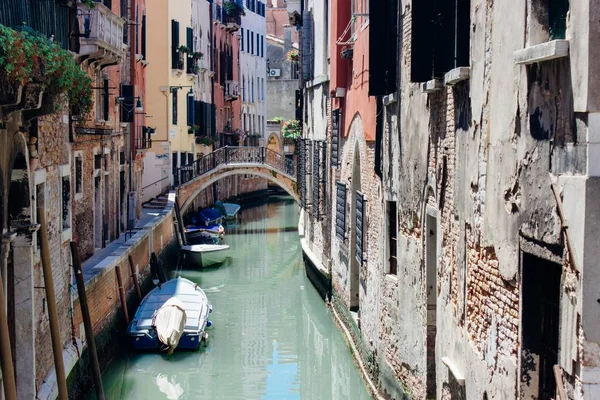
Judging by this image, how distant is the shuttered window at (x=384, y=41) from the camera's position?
435 inches

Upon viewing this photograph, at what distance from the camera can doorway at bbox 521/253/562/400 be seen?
565 centimetres

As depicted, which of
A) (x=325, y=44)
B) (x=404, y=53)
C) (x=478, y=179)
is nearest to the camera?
(x=478, y=179)

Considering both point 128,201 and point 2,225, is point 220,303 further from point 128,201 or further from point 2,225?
point 2,225

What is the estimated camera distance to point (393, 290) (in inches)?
436

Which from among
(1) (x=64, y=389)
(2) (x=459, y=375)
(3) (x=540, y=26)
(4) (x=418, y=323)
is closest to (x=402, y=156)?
(4) (x=418, y=323)

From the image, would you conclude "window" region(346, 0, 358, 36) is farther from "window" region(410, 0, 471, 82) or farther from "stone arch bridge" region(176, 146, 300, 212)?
"stone arch bridge" region(176, 146, 300, 212)

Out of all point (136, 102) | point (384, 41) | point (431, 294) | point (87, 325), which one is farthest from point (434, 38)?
point (136, 102)

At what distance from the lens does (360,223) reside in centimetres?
1391

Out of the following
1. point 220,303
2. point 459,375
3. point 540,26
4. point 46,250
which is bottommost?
point 220,303

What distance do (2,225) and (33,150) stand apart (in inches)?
50.4

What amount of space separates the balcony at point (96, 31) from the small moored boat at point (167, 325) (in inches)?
162

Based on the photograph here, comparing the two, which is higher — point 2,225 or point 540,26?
point 540,26

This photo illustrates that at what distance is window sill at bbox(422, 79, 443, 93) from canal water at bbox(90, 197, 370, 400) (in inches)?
197

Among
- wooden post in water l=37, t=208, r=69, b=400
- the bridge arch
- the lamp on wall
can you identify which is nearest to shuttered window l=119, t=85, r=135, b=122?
the lamp on wall
